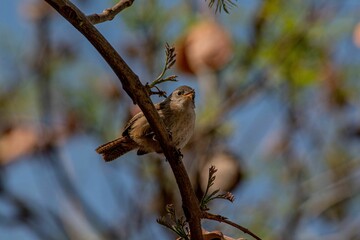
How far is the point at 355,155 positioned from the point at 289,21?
1.71 meters

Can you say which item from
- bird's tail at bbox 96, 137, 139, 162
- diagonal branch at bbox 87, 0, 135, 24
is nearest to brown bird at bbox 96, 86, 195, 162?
bird's tail at bbox 96, 137, 139, 162

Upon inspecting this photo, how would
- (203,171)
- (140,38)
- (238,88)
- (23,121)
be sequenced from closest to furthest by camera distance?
(203,171), (238,88), (140,38), (23,121)

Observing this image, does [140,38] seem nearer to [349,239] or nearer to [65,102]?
[65,102]

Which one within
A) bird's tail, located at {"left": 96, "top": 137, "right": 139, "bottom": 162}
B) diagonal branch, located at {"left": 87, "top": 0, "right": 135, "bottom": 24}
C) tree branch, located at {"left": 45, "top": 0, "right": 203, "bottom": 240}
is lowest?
tree branch, located at {"left": 45, "top": 0, "right": 203, "bottom": 240}

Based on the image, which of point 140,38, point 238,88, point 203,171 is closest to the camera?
point 203,171

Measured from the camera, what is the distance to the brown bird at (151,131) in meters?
3.64

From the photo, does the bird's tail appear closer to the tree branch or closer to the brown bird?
the brown bird

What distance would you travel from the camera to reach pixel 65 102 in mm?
7941

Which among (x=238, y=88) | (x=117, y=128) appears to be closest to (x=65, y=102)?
(x=117, y=128)

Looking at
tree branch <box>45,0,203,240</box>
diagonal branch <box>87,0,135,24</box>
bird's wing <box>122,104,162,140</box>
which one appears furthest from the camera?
bird's wing <box>122,104,162,140</box>

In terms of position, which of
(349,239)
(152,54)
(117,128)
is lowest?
(349,239)

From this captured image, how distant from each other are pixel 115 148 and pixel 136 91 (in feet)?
5.00

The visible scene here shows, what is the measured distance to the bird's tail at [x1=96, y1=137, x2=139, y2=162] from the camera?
3.69 meters

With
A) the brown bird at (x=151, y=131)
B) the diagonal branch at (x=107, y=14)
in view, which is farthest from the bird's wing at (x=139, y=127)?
the diagonal branch at (x=107, y=14)
